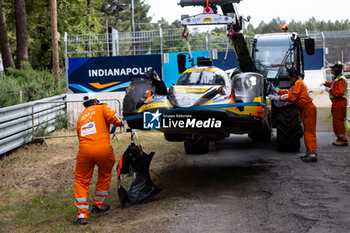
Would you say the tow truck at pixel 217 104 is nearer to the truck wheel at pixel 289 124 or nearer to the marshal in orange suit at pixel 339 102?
the truck wheel at pixel 289 124

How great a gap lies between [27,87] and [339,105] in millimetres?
10290

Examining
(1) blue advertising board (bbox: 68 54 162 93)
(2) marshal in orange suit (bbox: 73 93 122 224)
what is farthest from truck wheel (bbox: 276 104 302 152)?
(1) blue advertising board (bbox: 68 54 162 93)

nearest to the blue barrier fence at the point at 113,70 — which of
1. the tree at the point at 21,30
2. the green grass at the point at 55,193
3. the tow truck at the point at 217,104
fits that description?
the green grass at the point at 55,193

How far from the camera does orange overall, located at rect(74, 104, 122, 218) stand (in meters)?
7.16

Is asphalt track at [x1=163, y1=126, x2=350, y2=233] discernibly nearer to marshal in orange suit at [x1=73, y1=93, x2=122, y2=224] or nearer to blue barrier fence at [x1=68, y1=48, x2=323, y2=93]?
marshal in orange suit at [x1=73, y1=93, x2=122, y2=224]

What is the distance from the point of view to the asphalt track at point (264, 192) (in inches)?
244

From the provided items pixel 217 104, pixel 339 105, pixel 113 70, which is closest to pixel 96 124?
pixel 217 104

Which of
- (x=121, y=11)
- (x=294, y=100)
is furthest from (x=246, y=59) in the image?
(x=121, y=11)

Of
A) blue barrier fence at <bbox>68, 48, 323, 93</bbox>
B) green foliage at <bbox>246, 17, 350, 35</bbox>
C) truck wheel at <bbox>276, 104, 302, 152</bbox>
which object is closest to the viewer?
truck wheel at <bbox>276, 104, 302, 152</bbox>

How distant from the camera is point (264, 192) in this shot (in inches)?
306

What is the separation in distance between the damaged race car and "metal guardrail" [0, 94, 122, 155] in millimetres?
4611

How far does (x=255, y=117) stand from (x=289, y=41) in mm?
6098

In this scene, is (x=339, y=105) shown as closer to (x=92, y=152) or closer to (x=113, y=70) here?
(x=92, y=152)

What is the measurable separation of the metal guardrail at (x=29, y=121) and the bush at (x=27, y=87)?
2.29ft
